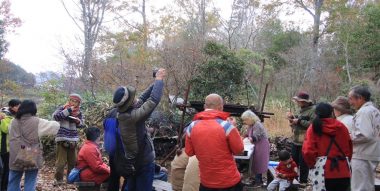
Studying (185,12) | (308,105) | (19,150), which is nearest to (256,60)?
(185,12)

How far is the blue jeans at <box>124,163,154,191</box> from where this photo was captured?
13.5ft

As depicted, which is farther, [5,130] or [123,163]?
[5,130]

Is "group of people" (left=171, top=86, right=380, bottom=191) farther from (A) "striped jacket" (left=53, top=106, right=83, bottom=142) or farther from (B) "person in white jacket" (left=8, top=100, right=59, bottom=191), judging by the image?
(A) "striped jacket" (left=53, top=106, right=83, bottom=142)

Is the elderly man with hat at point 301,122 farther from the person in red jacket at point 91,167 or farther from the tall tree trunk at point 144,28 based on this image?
the tall tree trunk at point 144,28

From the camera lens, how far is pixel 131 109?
3.99 m

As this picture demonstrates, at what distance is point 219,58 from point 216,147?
712 centimetres

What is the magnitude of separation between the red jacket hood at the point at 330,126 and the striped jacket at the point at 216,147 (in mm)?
1176

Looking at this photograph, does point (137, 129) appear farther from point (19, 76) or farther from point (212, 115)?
point (19, 76)

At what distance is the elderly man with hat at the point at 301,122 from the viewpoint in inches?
261

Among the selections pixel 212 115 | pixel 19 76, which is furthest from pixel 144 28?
pixel 212 115

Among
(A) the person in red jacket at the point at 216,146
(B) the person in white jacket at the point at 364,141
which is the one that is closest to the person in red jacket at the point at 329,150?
(B) the person in white jacket at the point at 364,141

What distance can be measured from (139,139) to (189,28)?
16134 mm

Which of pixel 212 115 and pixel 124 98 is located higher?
pixel 124 98

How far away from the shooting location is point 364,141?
15.3ft
